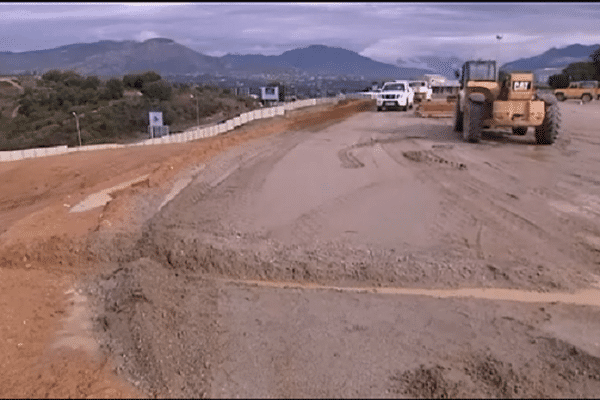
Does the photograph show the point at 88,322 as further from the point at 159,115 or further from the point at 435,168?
the point at 159,115

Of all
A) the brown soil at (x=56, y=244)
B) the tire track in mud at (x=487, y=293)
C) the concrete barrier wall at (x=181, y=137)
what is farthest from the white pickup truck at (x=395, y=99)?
the tire track in mud at (x=487, y=293)

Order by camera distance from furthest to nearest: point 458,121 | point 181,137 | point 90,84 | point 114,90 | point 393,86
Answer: point 90,84 < point 114,90 < point 393,86 < point 181,137 < point 458,121

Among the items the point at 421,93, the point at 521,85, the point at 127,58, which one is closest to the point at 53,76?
the point at 421,93

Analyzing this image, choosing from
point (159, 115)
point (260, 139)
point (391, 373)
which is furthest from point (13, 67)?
point (391, 373)

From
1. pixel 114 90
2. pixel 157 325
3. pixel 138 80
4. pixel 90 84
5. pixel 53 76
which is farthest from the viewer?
pixel 53 76

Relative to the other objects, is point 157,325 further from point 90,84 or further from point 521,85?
point 90,84

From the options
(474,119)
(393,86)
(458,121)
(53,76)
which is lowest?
(458,121)

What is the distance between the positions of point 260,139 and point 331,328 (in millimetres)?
13450

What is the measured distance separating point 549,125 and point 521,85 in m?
1.39

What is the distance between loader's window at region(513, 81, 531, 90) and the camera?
16.8m

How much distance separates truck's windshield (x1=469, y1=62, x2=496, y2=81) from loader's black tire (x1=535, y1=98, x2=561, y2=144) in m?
2.69

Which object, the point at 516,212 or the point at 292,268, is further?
the point at 516,212

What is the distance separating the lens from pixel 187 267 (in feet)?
26.5

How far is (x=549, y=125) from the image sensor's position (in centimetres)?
1669
